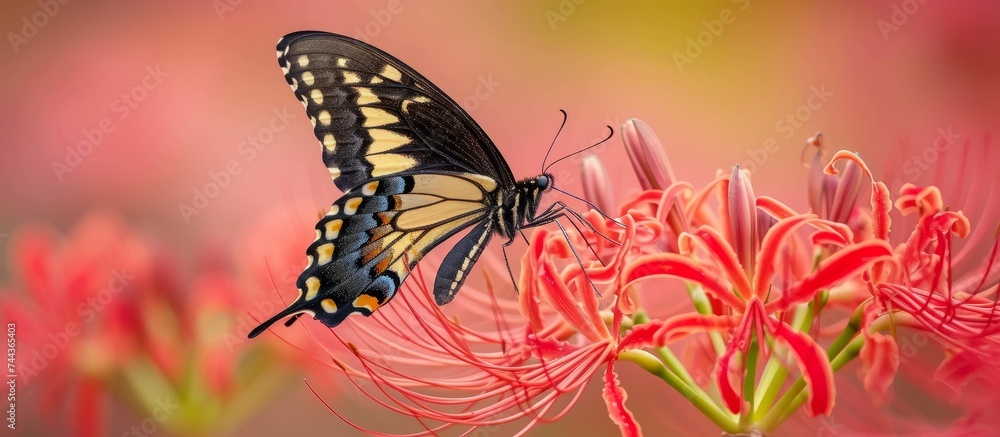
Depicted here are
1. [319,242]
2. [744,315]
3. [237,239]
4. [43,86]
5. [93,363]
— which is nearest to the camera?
[744,315]

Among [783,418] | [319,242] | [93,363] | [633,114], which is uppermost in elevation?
[633,114]

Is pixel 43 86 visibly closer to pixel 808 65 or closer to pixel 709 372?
pixel 709 372

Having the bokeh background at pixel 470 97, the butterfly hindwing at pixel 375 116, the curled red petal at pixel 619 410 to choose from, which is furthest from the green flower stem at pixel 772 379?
the bokeh background at pixel 470 97

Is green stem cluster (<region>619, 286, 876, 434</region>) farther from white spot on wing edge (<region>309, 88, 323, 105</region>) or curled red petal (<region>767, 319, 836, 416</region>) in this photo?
white spot on wing edge (<region>309, 88, 323, 105</region>)

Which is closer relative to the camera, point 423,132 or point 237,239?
point 423,132

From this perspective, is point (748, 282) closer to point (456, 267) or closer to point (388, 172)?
point (456, 267)

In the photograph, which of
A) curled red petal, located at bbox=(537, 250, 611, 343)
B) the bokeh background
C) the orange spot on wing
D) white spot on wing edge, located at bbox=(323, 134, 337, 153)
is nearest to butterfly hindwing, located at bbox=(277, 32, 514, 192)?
white spot on wing edge, located at bbox=(323, 134, 337, 153)

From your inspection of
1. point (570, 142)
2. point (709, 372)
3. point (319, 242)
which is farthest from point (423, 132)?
point (570, 142)
